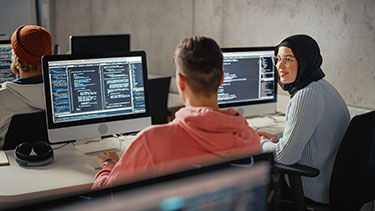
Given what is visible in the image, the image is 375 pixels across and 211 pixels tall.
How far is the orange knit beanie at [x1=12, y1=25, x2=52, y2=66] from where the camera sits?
2582 mm

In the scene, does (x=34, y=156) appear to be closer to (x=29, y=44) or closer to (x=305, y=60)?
(x=29, y=44)

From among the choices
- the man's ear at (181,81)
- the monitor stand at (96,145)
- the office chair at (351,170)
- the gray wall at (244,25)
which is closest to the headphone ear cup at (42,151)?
the monitor stand at (96,145)

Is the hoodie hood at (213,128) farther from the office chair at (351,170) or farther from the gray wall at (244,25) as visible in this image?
the gray wall at (244,25)

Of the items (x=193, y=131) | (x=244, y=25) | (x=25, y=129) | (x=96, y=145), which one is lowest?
(x=96, y=145)

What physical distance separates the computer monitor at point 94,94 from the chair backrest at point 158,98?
3.07ft

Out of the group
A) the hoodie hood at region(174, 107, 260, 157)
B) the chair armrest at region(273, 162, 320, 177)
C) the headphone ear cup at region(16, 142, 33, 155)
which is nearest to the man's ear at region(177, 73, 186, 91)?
the hoodie hood at region(174, 107, 260, 157)

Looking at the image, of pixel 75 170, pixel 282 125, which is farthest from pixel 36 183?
pixel 282 125

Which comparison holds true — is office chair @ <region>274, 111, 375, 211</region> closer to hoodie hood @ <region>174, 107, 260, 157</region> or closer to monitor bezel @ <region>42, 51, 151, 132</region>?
hoodie hood @ <region>174, 107, 260, 157</region>

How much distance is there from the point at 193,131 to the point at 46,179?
0.89 m

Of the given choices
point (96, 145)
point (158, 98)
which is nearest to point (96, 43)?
point (158, 98)

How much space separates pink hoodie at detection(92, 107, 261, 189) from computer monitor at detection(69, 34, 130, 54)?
83.6 inches

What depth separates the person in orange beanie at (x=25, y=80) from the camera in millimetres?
2467

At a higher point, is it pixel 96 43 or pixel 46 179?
pixel 96 43

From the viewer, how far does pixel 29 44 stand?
259cm
